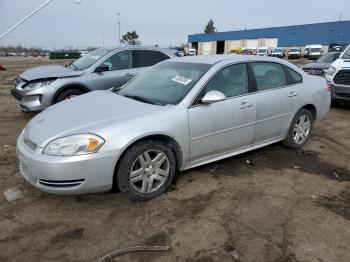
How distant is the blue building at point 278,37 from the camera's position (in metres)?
58.8

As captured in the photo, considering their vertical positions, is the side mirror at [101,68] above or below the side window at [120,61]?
below

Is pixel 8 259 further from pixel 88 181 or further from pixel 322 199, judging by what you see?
pixel 322 199

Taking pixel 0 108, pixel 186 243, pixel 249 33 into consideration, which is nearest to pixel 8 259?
pixel 186 243

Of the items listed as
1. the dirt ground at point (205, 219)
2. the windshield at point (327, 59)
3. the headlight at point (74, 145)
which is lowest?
the dirt ground at point (205, 219)

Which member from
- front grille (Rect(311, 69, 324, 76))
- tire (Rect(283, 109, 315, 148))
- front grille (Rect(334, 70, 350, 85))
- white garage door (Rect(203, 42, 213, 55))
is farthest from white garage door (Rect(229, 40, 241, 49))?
tire (Rect(283, 109, 315, 148))

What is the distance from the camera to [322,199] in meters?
3.96

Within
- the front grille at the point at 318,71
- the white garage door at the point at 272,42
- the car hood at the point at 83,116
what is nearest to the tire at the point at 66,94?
the car hood at the point at 83,116

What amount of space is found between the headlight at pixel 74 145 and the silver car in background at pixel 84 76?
3997 millimetres

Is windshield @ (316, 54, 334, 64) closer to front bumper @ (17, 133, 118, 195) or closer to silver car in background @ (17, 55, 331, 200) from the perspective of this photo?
silver car in background @ (17, 55, 331, 200)

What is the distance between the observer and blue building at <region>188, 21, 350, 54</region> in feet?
193

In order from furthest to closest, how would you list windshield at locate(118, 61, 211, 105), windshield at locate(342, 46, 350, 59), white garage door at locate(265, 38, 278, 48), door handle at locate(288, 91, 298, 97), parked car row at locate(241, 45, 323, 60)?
white garage door at locate(265, 38, 278, 48) < parked car row at locate(241, 45, 323, 60) < windshield at locate(342, 46, 350, 59) < door handle at locate(288, 91, 298, 97) < windshield at locate(118, 61, 211, 105)

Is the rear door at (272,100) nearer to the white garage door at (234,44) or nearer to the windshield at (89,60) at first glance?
the windshield at (89,60)

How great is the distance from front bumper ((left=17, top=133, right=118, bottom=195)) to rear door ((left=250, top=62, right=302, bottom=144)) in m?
2.30

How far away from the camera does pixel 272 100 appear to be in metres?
4.84
